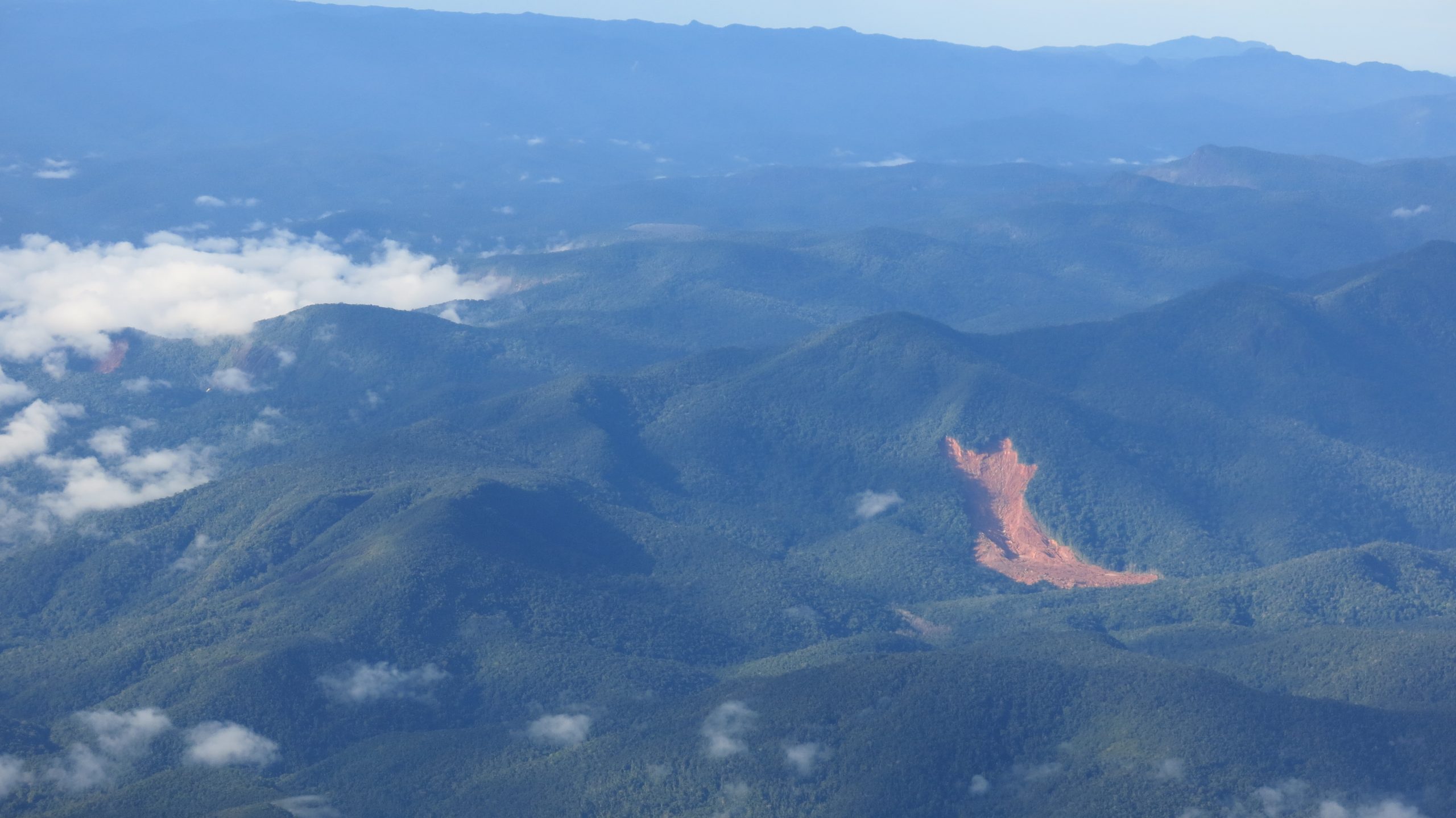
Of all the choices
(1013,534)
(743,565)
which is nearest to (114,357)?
(743,565)

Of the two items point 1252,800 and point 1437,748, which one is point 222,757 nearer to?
point 1252,800

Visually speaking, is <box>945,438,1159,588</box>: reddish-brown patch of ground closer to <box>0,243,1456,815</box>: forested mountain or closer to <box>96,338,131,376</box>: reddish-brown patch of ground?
<box>0,243,1456,815</box>: forested mountain

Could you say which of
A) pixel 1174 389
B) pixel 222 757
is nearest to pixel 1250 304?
pixel 1174 389

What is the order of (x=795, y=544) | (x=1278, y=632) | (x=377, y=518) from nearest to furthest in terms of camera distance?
(x=1278, y=632)
(x=377, y=518)
(x=795, y=544)

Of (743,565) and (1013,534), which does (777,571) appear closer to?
(743,565)

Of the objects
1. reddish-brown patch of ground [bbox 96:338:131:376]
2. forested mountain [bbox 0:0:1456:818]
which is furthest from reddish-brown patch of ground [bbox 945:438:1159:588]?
reddish-brown patch of ground [bbox 96:338:131:376]

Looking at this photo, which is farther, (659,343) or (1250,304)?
(659,343)
